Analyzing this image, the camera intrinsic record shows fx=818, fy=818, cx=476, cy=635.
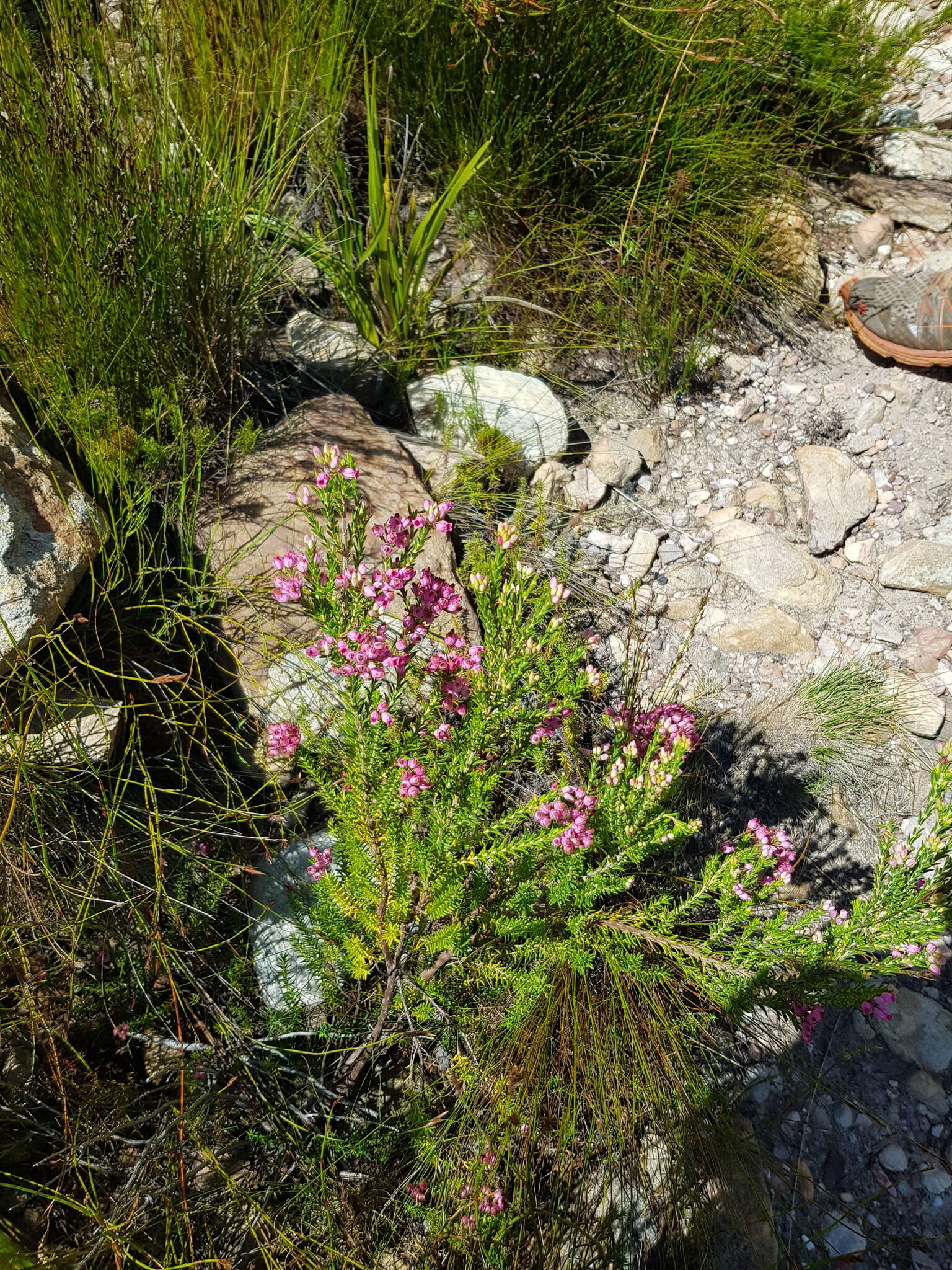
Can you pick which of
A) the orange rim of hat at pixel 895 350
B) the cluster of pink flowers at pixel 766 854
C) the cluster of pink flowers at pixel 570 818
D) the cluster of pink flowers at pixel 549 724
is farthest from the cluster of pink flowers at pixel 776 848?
the orange rim of hat at pixel 895 350

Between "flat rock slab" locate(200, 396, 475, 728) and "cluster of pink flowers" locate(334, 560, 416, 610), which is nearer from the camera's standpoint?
"cluster of pink flowers" locate(334, 560, 416, 610)

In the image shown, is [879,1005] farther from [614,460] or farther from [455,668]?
[614,460]

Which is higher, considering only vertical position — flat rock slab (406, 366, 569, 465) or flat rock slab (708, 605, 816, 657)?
flat rock slab (406, 366, 569, 465)

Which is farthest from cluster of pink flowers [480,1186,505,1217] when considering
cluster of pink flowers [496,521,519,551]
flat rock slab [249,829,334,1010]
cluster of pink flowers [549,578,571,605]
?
cluster of pink flowers [496,521,519,551]

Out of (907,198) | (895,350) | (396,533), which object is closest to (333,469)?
(396,533)

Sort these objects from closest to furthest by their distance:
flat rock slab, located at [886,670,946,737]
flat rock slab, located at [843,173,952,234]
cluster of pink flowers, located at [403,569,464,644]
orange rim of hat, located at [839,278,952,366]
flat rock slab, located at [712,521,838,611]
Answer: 1. cluster of pink flowers, located at [403,569,464,644]
2. flat rock slab, located at [886,670,946,737]
3. flat rock slab, located at [712,521,838,611]
4. orange rim of hat, located at [839,278,952,366]
5. flat rock slab, located at [843,173,952,234]

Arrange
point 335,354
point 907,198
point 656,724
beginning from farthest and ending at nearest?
point 907,198
point 335,354
point 656,724

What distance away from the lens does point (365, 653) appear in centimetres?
151

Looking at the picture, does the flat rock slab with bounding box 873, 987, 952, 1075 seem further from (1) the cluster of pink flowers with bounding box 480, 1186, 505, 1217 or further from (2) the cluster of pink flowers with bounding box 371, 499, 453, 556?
(2) the cluster of pink flowers with bounding box 371, 499, 453, 556

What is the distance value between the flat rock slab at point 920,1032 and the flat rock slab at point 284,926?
5.38 feet

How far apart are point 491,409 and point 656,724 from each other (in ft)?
4.99

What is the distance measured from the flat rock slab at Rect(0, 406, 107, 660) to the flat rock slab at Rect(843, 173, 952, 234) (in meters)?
3.81

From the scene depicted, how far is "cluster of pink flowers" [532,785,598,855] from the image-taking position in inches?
68.9

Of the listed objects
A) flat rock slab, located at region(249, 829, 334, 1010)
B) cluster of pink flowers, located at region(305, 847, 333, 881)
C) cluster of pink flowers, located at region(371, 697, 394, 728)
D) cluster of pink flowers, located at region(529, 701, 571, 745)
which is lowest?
flat rock slab, located at region(249, 829, 334, 1010)
